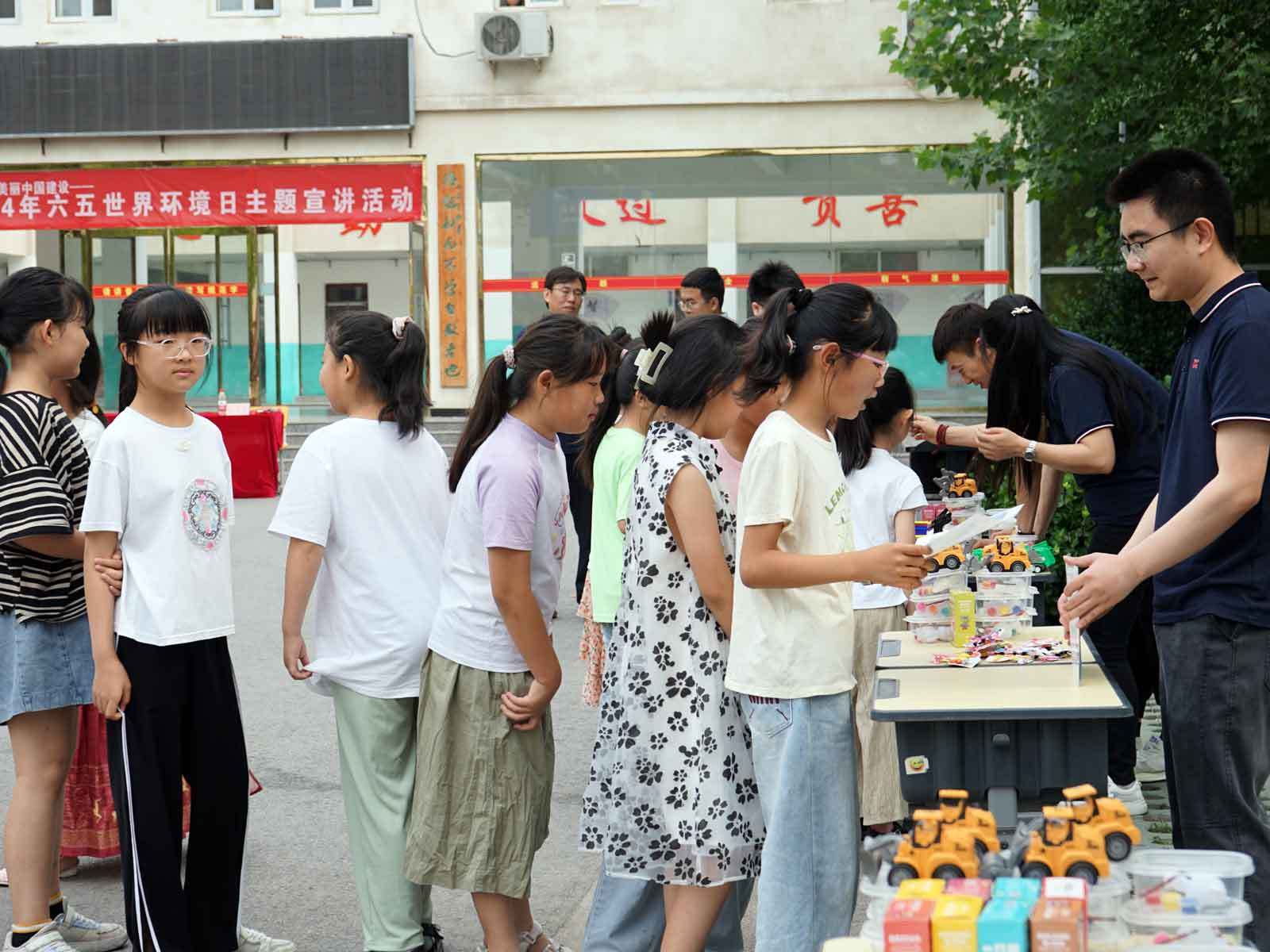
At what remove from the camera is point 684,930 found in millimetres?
3676

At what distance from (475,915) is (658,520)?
1.83m

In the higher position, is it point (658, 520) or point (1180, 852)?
point (658, 520)

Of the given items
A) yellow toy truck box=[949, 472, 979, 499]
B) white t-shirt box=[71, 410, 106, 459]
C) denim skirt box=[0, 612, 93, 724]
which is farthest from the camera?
yellow toy truck box=[949, 472, 979, 499]

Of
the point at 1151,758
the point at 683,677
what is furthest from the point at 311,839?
the point at 1151,758

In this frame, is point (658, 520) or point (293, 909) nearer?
point (658, 520)

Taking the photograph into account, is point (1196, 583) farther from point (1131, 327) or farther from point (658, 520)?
point (1131, 327)

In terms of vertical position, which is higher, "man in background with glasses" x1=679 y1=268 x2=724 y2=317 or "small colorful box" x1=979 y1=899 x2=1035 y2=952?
"man in background with glasses" x1=679 y1=268 x2=724 y2=317

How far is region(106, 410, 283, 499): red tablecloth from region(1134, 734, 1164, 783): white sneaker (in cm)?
1172

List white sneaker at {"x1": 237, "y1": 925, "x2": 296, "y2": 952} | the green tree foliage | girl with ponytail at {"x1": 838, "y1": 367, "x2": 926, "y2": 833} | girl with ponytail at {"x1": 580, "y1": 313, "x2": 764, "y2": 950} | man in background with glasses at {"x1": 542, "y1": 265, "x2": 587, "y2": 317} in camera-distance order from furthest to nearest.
Answer: man in background with glasses at {"x1": 542, "y1": 265, "x2": 587, "y2": 317}
the green tree foliage
girl with ponytail at {"x1": 838, "y1": 367, "x2": 926, "y2": 833}
white sneaker at {"x1": 237, "y1": 925, "x2": 296, "y2": 952}
girl with ponytail at {"x1": 580, "y1": 313, "x2": 764, "y2": 950}

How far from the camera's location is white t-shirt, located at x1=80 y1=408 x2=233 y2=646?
3.99 meters

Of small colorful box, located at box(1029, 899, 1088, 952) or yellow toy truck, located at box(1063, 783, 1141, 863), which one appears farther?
yellow toy truck, located at box(1063, 783, 1141, 863)

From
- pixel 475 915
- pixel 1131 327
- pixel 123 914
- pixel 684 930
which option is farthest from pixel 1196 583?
pixel 1131 327

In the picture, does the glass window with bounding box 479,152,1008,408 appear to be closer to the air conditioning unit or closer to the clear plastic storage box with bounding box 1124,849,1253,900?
the air conditioning unit

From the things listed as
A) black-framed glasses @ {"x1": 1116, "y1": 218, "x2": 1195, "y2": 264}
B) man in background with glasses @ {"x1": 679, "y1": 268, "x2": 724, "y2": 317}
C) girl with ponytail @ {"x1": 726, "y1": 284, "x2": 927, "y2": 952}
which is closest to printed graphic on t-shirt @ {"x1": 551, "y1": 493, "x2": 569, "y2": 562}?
girl with ponytail @ {"x1": 726, "y1": 284, "x2": 927, "y2": 952}
